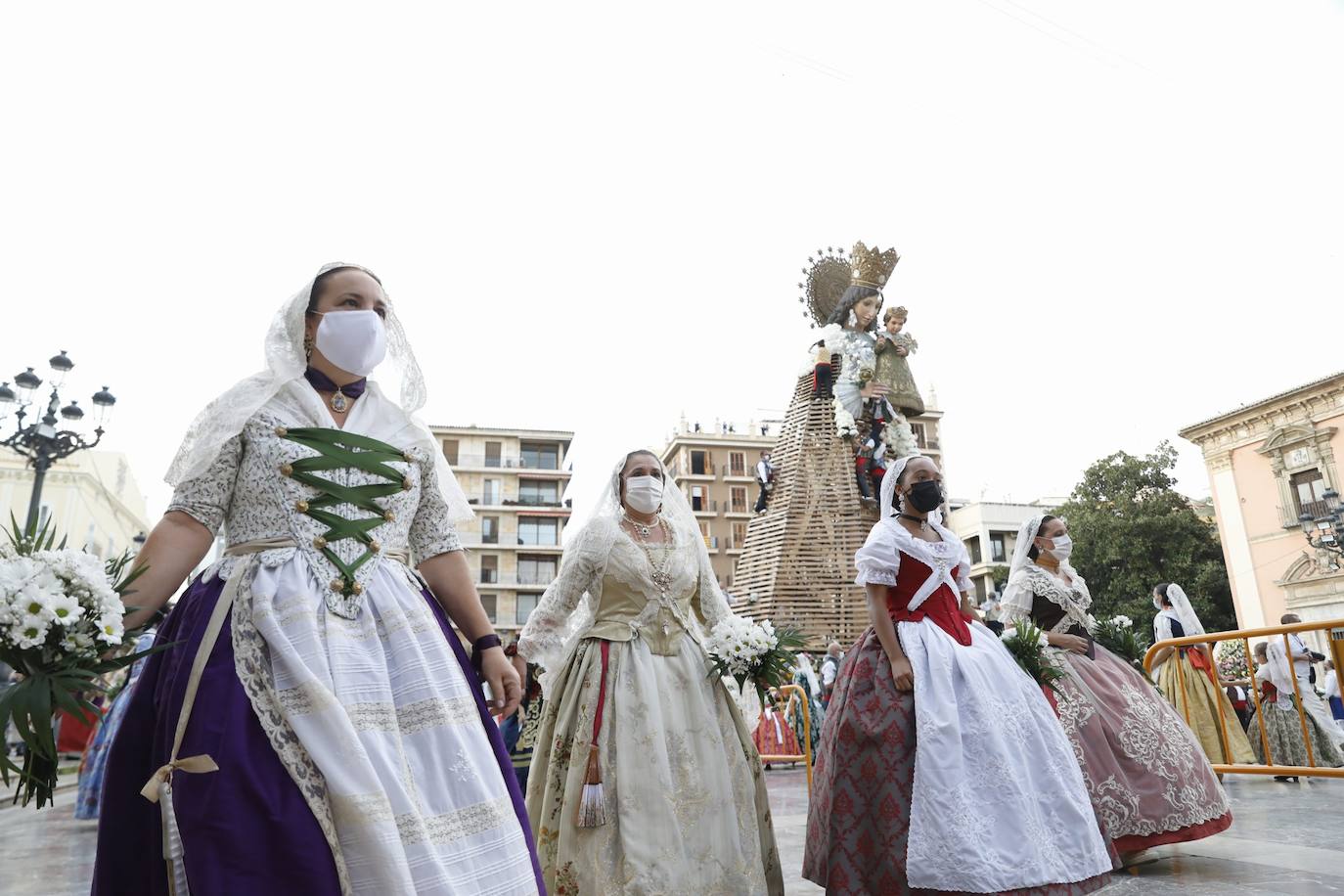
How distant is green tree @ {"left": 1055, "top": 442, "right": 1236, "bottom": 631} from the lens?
3122 centimetres

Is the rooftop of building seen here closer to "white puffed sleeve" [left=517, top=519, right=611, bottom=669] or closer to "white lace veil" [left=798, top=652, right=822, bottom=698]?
"white lace veil" [left=798, top=652, right=822, bottom=698]

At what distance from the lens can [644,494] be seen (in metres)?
4.37

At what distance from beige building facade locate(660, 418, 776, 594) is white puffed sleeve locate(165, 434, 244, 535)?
1896 inches

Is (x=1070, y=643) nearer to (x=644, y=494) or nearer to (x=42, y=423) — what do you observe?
(x=644, y=494)

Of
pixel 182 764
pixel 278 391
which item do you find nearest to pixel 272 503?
pixel 278 391

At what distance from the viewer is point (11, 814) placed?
8.16 m

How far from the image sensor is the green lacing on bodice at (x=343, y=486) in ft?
6.89

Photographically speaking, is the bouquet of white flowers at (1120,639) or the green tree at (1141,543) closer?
the bouquet of white flowers at (1120,639)

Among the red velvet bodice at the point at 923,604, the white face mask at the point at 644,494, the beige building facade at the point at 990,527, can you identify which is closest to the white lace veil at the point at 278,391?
the white face mask at the point at 644,494

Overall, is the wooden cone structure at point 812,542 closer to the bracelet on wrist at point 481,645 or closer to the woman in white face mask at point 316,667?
the bracelet on wrist at point 481,645

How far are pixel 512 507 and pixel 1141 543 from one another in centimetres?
3429

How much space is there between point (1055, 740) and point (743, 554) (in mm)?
8088

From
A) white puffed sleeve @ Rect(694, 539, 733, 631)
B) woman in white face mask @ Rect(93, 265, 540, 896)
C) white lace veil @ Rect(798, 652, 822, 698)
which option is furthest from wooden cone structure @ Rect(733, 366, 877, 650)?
woman in white face mask @ Rect(93, 265, 540, 896)

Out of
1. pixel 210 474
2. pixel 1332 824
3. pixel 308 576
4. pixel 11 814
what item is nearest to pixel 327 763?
pixel 308 576
